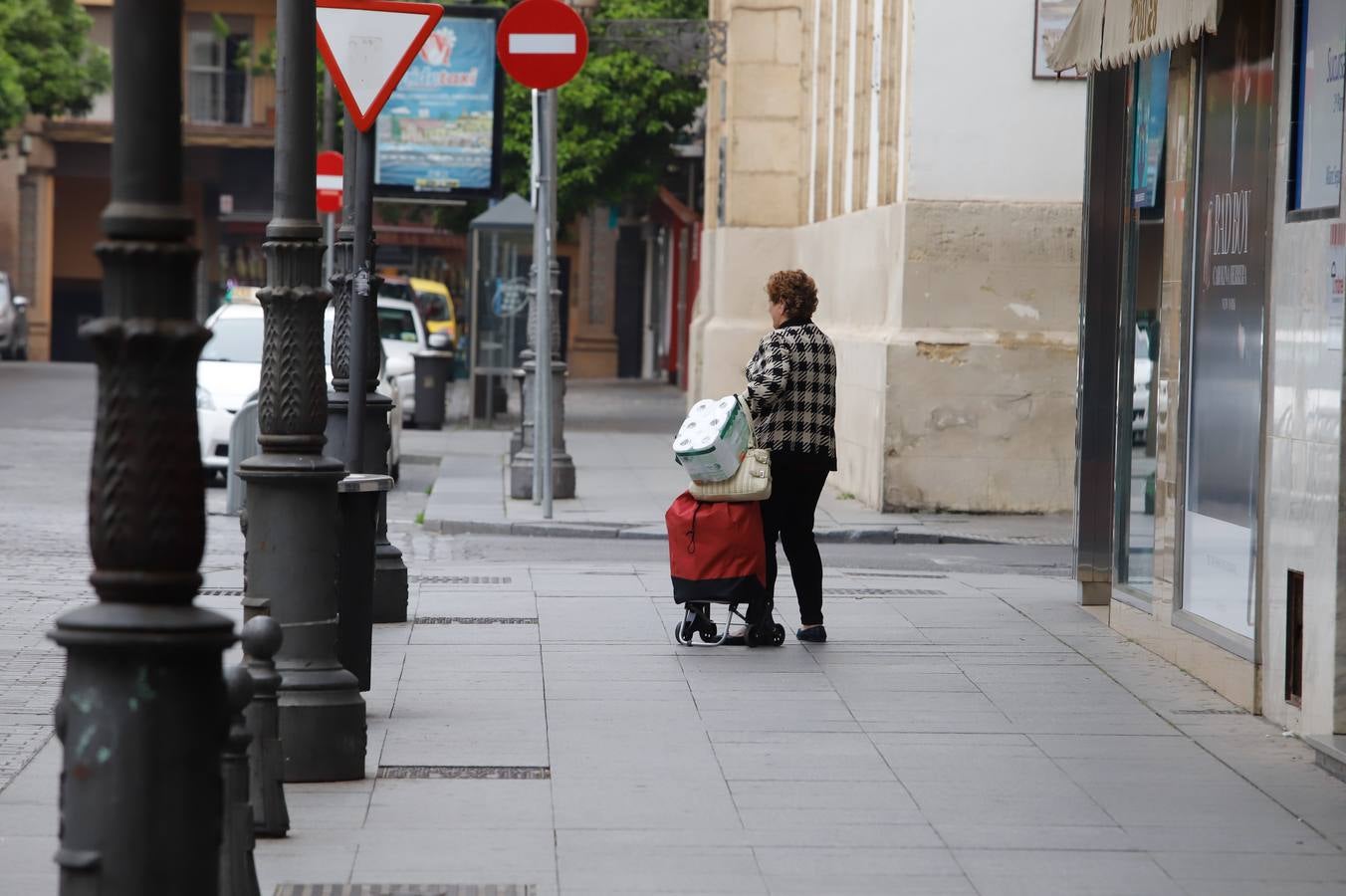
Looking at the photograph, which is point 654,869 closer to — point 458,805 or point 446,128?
point 458,805

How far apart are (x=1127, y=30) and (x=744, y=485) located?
2612 millimetres

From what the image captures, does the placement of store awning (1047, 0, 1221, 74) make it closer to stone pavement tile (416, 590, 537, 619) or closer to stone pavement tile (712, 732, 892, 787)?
stone pavement tile (712, 732, 892, 787)

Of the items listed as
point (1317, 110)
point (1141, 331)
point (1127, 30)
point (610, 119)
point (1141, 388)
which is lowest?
point (1141, 388)

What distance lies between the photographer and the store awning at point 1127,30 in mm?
8133

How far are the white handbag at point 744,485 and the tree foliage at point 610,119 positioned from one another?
27794 millimetres

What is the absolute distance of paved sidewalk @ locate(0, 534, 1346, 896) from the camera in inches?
219

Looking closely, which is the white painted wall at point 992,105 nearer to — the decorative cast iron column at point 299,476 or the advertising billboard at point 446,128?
the advertising billboard at point 446,128

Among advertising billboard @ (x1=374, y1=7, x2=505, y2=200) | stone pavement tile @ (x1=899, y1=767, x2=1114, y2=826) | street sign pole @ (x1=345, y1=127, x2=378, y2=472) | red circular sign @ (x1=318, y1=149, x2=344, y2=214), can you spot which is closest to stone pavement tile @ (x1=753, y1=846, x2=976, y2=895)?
stone pavement tile @ (x1=899, y1=767, x2=1114, y2=826)

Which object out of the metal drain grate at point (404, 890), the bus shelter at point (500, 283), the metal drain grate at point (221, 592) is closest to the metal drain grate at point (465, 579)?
the metal drain grate at point (221, 592)

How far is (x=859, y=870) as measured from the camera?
5551 millimetres

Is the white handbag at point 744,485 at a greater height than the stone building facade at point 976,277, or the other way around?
the stone building facade at point 976,277

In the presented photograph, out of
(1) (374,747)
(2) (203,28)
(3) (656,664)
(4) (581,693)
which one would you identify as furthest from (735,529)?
(2) (203,28)

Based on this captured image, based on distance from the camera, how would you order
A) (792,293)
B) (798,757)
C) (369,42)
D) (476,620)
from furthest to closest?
1. (476,620)
2. (792,293)
3. (369,42)
4. (798,757)

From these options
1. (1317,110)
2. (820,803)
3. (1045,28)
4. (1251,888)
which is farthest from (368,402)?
(1045,28)
